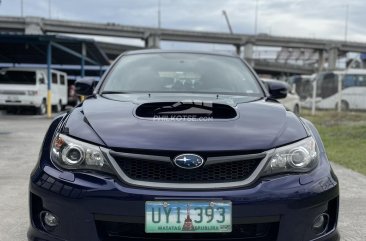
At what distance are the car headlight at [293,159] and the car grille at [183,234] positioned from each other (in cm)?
29

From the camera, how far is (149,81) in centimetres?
413

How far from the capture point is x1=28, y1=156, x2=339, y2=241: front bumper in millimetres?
2424

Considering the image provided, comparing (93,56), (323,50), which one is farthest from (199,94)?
(323,50)

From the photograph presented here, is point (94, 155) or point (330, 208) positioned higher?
point (94, 155)

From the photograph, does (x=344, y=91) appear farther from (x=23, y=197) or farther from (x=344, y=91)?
(x=23, y=197)

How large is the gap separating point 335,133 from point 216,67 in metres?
8.11

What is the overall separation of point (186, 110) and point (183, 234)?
0.82 meters

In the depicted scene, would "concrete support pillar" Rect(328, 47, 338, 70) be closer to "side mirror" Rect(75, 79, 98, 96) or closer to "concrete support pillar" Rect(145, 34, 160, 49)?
"concrete support pillar" Rect(145, 34, 160, 49)

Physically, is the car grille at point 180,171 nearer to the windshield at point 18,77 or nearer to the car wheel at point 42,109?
the windshield at point 18,77

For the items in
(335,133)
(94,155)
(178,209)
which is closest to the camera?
(178,209)

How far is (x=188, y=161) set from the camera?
8.19ft

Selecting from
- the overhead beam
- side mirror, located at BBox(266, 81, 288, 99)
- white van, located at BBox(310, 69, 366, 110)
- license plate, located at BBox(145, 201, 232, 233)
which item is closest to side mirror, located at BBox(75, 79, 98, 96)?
side mirror, located at BBox(266, 81, 288, 99)

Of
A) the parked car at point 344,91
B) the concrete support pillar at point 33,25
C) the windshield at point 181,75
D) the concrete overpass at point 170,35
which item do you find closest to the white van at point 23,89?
the parked car at point 344,91

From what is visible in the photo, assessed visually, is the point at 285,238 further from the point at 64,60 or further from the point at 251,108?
the point at 64,60
